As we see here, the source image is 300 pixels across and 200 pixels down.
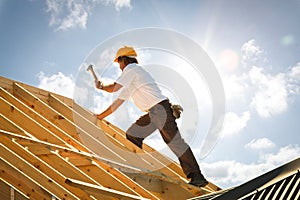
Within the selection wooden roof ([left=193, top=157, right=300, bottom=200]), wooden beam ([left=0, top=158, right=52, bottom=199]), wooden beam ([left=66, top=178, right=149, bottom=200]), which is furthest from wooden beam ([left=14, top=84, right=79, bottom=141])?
wooden roof ([left=193, top=157, right=300, bottom=200])

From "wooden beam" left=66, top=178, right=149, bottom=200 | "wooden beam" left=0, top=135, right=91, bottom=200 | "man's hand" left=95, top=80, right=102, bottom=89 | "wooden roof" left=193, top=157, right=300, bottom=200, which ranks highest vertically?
"man's hand" left=95, top=80, right=102, bottom=89

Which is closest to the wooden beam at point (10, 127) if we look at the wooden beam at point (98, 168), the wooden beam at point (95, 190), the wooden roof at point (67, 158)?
the wooden roof at point (67, 158)

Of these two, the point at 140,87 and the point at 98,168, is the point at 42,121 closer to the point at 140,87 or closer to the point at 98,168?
the point at 98,168

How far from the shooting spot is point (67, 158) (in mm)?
4027

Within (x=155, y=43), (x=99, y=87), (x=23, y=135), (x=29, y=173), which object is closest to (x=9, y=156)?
(x=29, y=173)

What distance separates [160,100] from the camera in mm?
4578

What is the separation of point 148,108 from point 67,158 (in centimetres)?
116

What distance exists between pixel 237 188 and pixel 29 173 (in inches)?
69.4

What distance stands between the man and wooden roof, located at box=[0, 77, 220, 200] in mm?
268

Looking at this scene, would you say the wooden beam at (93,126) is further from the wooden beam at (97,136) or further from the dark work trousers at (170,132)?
the dark work trousers at (170,132)

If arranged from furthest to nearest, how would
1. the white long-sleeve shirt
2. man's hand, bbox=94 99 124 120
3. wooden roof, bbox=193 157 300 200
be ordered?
1. man's hand, bbox=94 99 124 120
2. the white long-sleeve shirt
3. wooden roof, bbox=193 157 300 200

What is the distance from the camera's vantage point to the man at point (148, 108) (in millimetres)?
4504

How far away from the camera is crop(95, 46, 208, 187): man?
4.50 m

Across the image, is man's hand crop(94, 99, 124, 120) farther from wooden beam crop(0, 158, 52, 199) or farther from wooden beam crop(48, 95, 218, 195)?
wooden beam crop(0, 158, 52, 199)
